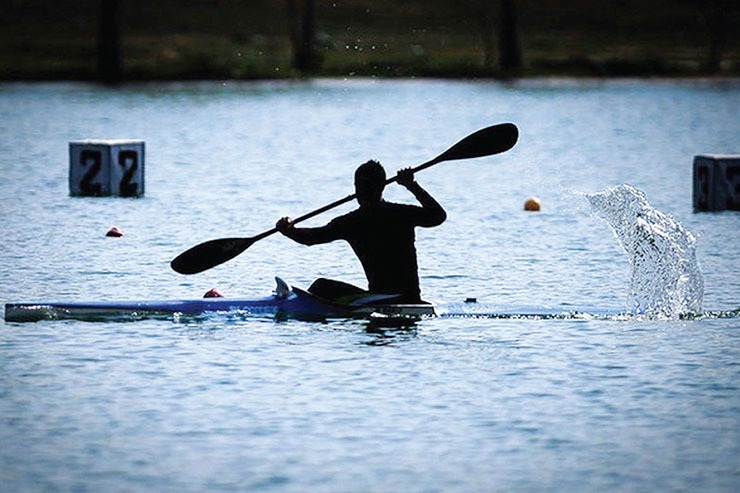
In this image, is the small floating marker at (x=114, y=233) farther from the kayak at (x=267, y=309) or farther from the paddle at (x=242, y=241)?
the kayak at (x=267, y=309)

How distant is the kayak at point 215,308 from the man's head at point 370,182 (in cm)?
82

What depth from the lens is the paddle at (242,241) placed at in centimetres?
1723

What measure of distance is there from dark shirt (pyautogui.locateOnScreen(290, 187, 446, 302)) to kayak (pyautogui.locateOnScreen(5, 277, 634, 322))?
0.99 feet

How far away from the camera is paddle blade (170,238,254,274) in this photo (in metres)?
17.3

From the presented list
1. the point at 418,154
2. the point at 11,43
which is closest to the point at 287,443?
the point at 418,154

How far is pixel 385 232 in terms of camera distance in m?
15.8

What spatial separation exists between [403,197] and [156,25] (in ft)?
315

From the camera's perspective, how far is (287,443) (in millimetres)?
11766

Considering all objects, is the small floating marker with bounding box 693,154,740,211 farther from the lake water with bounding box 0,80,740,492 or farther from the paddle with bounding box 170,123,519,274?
the paddle with bounding box 170,123,519,274

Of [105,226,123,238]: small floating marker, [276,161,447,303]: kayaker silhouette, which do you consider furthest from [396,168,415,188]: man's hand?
[105,226,123,238]: small floating marker

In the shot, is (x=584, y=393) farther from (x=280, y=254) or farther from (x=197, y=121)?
(x=197, y=121)

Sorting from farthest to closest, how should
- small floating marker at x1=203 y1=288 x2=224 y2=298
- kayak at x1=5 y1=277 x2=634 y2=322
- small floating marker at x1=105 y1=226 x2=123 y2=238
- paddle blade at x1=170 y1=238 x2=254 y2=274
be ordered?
small floating marker at x1=105 y1=226 x2=123 y2=238 < paddle blade at x1=170 y1=238 x2=254 y2=274 < small floating marker at x1=203 y1=288 x2=224 y2=298 < kayak at x1=5 y1=277 x2=634 y2=322

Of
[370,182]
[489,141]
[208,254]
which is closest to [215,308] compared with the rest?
[208,254]

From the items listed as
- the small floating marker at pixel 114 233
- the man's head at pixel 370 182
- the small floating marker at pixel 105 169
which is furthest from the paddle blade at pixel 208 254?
the small floating marker at pixel 105 169
